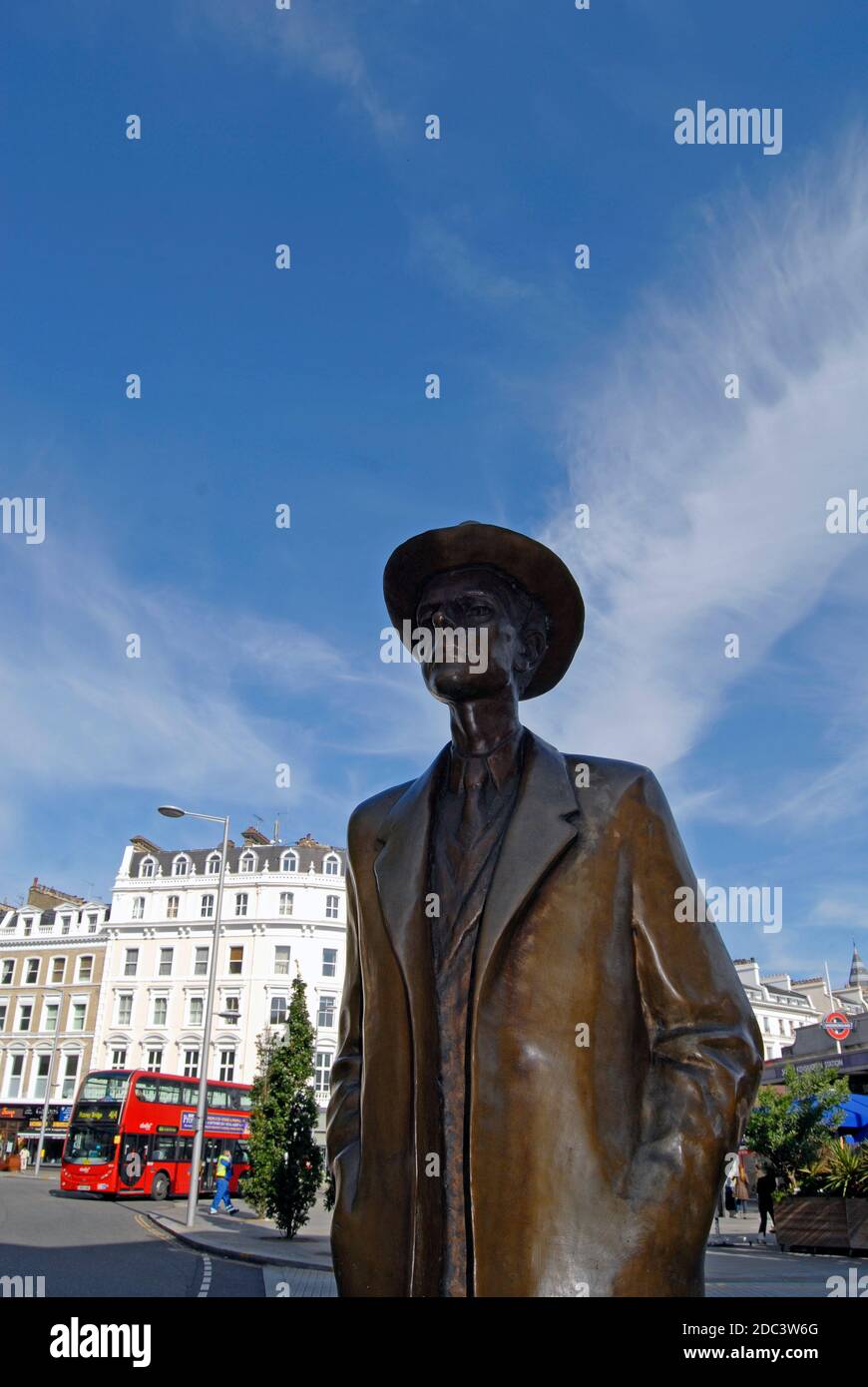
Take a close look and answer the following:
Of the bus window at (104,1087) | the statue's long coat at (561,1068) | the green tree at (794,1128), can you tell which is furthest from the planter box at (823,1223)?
the bus window at (104,1087)

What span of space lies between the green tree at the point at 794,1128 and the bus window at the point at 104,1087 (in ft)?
54.8

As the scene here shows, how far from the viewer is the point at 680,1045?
6.88 feet

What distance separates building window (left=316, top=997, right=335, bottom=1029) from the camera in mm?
44844

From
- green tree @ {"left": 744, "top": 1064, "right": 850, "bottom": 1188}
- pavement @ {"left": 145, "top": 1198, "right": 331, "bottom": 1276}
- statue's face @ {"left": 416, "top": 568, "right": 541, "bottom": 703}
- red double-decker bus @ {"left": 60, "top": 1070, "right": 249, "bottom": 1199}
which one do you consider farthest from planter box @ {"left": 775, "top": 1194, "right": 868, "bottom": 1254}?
statue's face @ {"left": 416, "top": 568, "right": 541, "bottom": 703}

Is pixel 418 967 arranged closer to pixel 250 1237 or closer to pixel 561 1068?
pixel 561 1068

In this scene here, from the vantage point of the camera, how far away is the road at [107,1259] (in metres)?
11.5

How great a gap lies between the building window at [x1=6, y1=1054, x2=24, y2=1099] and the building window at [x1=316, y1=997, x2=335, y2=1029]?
54.6 ft

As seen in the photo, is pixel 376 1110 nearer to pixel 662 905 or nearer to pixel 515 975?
pixel 515 975

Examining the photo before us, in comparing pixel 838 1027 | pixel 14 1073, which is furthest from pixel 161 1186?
pixel 14 1073

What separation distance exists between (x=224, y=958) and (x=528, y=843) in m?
49.9

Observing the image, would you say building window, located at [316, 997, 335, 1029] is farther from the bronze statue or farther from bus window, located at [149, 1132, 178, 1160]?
the bronze statue
